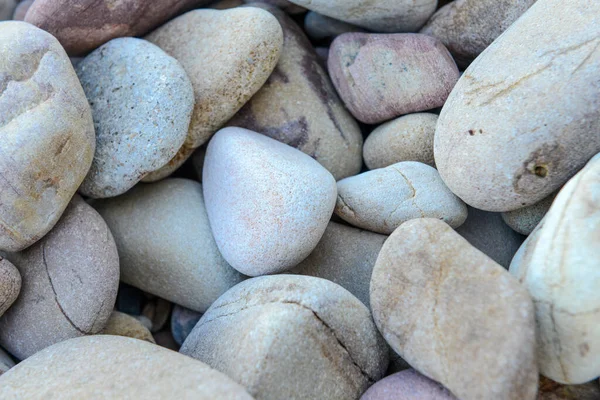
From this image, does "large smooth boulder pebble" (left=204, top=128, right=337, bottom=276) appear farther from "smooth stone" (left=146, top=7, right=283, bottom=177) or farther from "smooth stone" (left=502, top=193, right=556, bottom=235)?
"smooth stone" (left=502, top=193, right=556, bottom=235)

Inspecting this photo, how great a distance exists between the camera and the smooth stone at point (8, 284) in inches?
→ 57.0

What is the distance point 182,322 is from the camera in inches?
73.4

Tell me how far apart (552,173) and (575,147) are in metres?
0.08

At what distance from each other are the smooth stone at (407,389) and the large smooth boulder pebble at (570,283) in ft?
0.79

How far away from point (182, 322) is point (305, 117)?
0.81 metres

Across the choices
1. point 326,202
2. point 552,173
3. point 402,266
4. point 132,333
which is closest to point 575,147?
point 552,173

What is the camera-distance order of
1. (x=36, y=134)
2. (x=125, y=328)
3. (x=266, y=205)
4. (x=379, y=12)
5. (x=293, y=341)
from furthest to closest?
(x=379, y=12), (x=125, y=328), (x=266, y=205), (x=36, y=134), (x=293, y=341)

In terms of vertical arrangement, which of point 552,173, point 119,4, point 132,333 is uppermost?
point 119,4

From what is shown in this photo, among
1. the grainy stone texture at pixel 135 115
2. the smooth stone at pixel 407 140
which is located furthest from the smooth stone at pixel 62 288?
the smooth stone at pixel 407 140

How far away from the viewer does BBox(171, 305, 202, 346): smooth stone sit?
6.05ft

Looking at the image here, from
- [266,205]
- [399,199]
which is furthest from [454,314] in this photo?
[266,205]

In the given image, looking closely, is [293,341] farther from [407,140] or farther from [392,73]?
[392,73]

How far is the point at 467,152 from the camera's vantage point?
1.42 m

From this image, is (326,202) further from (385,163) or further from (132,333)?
(132,333)
